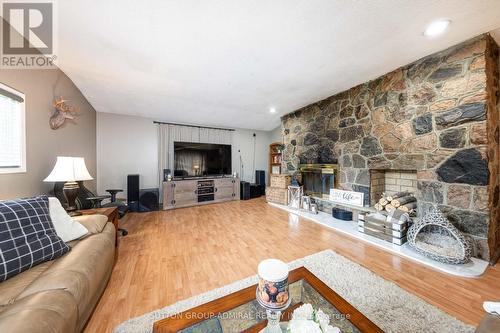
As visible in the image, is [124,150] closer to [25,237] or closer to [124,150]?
[124,150]

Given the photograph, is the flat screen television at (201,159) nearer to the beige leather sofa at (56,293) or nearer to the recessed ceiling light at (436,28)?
the beige leather sofa at (56,293)

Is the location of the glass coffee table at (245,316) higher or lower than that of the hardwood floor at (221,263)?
higher

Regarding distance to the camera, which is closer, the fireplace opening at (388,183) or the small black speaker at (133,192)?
the fireplace opening at (388,183)

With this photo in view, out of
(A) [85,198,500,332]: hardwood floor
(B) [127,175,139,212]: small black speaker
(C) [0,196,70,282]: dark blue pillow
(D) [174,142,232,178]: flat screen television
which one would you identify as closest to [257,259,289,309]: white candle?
(A) [85,198,500,332]: hardwood floor

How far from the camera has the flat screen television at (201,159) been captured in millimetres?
4469

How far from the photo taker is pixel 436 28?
1658mm

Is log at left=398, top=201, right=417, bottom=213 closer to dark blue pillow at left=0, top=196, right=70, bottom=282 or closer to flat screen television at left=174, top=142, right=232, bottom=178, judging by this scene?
dark blue pillow at left=0, top=196, right=70, bottom=282

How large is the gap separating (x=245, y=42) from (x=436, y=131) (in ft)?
7.97

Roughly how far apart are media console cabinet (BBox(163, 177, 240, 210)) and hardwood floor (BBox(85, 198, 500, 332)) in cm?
88

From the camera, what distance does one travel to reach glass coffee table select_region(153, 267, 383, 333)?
0.77 metres

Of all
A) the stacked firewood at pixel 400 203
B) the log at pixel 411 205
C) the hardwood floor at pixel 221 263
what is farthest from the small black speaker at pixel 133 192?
the log at pixel 411 205

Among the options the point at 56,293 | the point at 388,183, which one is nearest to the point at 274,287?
the point at 56,293

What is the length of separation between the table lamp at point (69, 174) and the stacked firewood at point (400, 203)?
3.81m

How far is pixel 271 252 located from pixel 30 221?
202 centimetres
